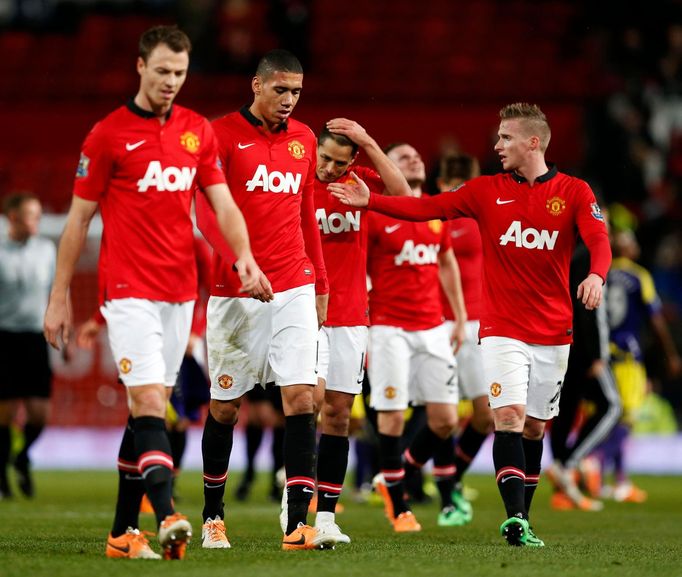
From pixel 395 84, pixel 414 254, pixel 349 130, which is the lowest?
pixel 414 254

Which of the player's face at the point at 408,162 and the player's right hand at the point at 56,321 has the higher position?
the player's face at the point at 408,162

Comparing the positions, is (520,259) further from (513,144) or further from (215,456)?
(215,456)

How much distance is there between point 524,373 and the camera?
24.0 ft

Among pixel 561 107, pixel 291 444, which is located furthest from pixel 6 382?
pixel 561 107

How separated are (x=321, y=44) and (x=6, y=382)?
39.7ft

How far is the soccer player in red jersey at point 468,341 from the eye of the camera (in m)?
10.1

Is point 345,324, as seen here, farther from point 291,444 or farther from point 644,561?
point 644,561

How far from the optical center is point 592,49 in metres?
22.2

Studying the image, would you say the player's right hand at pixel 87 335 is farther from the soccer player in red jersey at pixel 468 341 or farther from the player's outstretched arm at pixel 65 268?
the soccer player in red jersey at pixel 468 341

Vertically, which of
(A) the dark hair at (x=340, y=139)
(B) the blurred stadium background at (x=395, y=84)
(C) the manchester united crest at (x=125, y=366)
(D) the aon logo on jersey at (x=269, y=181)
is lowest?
(C) the manchester united crest at (x=125, y=366)

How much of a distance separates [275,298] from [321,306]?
52 centimetres

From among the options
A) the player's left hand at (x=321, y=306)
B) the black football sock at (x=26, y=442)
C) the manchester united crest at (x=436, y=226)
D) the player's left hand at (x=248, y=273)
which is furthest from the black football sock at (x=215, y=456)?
the black football sock at (x=26, y=442)

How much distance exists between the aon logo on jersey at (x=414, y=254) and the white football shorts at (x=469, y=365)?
1.03 metres

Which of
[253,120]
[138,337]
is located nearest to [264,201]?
[253,120]
